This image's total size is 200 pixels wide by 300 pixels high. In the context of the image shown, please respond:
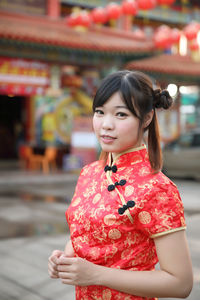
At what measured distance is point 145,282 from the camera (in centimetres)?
131

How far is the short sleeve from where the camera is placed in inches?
50.8

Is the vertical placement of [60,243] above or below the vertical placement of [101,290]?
below

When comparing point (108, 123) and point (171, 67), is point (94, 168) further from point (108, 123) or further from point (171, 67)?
point (171, 67)

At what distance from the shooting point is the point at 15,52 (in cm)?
1280

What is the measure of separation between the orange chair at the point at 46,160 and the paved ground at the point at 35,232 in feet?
6.42

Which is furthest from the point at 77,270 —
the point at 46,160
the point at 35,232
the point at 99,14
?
the point at 99,14

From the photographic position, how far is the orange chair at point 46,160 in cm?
1304

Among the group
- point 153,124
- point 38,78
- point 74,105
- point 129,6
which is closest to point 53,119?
point 74,105

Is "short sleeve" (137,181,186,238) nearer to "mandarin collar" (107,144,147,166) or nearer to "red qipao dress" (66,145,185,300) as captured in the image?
"red qipao dress" (66,145,185,300)

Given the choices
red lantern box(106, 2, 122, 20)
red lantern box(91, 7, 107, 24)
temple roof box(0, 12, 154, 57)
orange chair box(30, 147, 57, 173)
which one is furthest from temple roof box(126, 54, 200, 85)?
orange chair box(30, 147, 57, 173)

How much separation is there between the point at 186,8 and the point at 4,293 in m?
20.0

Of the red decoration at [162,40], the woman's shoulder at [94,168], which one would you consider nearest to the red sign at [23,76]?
the red decoration at [162,40]

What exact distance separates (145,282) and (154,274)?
0.04 m

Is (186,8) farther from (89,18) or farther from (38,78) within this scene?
(38,78)
